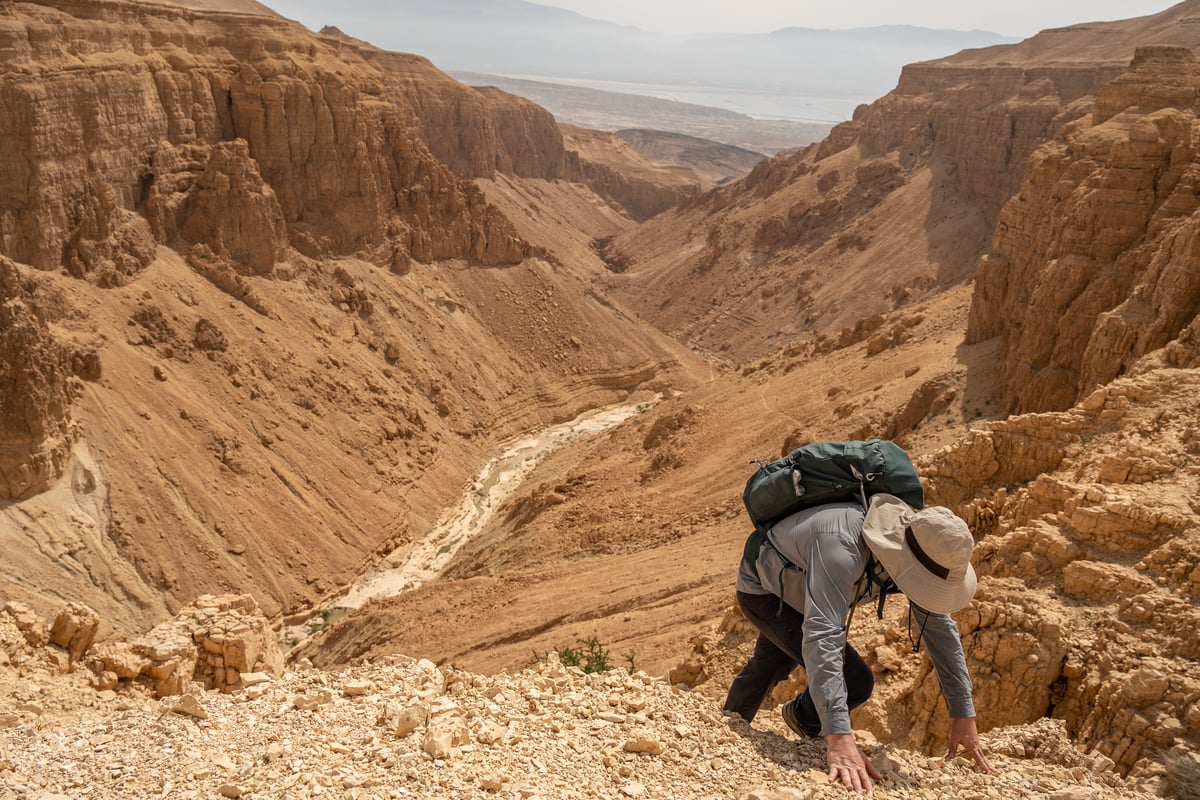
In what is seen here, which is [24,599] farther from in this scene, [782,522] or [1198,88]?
[1198,88]

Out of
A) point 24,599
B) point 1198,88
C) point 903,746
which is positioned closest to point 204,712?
point 903,746

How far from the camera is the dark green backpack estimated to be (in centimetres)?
578

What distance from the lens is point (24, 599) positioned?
18562 mm

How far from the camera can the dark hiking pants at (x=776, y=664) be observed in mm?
6047

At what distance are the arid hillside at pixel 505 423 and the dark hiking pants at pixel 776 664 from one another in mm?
269

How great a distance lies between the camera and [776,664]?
6.48 meters

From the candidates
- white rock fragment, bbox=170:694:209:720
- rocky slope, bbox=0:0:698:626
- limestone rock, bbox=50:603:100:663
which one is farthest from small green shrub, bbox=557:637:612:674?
rocky slope, bbox=0:0:698:626

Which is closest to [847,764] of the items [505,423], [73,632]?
[73,632]

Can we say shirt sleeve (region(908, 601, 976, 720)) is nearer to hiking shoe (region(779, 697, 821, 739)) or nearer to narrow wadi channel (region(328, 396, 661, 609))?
hiking shoe (region(779, 697, 821, 739))

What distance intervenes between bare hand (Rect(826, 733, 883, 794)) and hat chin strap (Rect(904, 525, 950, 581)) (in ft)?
3.44

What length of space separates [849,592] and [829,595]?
126 millimetres

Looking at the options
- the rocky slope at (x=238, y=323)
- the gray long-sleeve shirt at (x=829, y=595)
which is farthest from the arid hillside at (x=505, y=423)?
the gray long-sleeve shirt at (x=829, y=595)

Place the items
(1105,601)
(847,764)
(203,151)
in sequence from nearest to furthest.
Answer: (847,764) → (1105,601) → (203,151)

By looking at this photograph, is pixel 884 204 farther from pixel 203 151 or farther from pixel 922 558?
pixel 922 558
